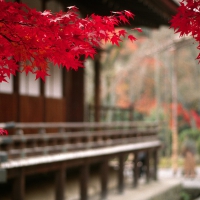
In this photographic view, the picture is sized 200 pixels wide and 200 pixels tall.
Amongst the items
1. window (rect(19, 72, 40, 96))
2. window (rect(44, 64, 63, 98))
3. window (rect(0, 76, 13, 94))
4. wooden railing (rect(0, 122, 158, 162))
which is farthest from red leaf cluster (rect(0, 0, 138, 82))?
window (rect(44, 64, 63, 98))

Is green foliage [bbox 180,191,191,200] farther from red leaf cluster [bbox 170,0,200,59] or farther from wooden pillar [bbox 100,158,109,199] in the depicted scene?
red leaf cluster [bbox 170,0,200,59]

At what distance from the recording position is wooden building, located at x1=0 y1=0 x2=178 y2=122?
35.2 ft

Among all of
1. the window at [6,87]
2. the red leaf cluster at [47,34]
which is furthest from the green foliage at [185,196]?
the red leaf cluster at [47,34]

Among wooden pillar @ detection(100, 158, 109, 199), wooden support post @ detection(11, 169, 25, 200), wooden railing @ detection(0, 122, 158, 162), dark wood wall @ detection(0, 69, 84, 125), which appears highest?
dark wood wall @ detection(0, 69, 84, 125)

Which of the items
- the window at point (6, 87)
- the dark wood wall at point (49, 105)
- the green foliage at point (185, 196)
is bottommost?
the green foliage at point (185, 196)

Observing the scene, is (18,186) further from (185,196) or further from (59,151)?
(185,196)

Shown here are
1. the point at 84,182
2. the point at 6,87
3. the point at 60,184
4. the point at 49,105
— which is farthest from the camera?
the point at 84,182

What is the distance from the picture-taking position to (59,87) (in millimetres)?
13164

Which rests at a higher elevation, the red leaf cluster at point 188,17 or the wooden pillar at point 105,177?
the red leaf cluster at point 188,17

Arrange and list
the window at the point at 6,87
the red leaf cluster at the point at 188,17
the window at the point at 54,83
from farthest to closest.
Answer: the window at the point at 54,83 < the window at the point at 6,87 < the red leaf cluster at the point at 188,17

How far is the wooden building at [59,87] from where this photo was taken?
35.2 feet

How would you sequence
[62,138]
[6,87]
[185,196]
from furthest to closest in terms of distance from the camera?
[185,196] < [62,138] < [6,87]

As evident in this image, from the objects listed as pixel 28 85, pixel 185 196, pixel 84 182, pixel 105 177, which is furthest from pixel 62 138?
pixel 185 196

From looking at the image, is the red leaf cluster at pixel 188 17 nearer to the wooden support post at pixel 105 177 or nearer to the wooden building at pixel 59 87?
the wooden building at pixel 59 87
